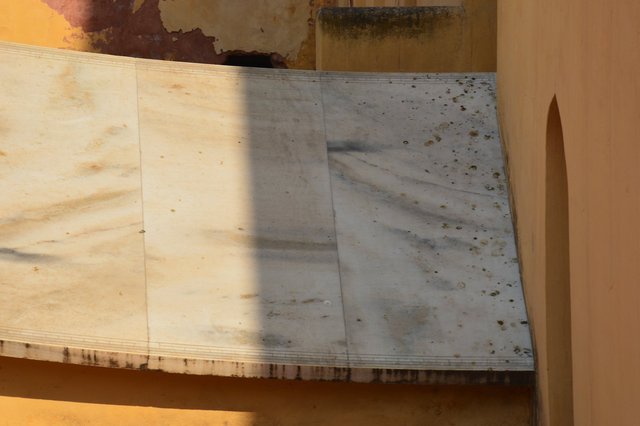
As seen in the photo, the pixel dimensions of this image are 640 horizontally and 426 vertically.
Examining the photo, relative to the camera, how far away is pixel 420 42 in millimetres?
9148

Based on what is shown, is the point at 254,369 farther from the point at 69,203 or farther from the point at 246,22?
the point at 246,22

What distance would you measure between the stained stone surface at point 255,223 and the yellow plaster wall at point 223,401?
15 centimetres

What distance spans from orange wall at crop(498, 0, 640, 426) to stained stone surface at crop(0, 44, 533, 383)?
55 centimetres

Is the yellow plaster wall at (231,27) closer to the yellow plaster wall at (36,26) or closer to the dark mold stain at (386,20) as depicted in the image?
the yellow plaster wall at (36,26)

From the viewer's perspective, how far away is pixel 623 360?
421cm

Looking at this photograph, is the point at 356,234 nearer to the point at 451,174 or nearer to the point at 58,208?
the point at 451,174

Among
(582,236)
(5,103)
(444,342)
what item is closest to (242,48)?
(5,103)

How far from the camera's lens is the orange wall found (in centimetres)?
411

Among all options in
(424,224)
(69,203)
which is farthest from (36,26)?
(424,224)

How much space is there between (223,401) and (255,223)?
122cm

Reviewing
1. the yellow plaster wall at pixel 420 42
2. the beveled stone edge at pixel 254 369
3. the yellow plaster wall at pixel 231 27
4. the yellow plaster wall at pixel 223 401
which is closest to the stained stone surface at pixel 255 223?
the beveled stone edge at pixel 254 369

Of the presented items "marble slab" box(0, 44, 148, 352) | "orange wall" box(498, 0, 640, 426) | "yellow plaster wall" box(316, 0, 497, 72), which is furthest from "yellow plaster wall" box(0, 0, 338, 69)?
"orange wall" box(498, 0, 640, 426)

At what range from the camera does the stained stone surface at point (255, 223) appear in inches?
247

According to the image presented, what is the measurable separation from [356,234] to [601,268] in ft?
8.89
